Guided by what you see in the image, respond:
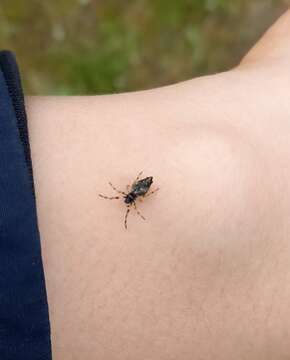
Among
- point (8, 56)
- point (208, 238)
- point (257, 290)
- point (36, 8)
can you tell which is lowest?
point (257, 290)

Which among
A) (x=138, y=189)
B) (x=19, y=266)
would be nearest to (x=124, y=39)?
(x=138, y=189)

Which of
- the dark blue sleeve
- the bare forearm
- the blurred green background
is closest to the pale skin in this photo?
the bare forearm

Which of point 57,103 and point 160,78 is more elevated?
point 160,78

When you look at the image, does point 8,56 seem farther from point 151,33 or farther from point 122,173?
point 151,33

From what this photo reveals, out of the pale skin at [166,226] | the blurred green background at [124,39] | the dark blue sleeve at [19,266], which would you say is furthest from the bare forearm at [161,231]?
the blurred green background at [124,39]

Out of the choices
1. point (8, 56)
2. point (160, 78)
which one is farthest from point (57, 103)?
point (160, 78)

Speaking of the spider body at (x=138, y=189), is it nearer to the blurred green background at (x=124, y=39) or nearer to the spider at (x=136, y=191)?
the spider at (x=136, y=191)

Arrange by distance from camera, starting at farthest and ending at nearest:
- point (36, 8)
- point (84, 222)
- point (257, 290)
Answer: point (36, 8) → point (257, 290) → point (84, 222)

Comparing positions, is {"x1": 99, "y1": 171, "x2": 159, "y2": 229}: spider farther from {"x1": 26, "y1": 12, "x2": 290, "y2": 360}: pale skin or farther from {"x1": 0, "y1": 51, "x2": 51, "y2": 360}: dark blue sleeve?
{"x1": 0, "y1": 51, "x2": 51, "y2": 360}: dark blue sleeve
